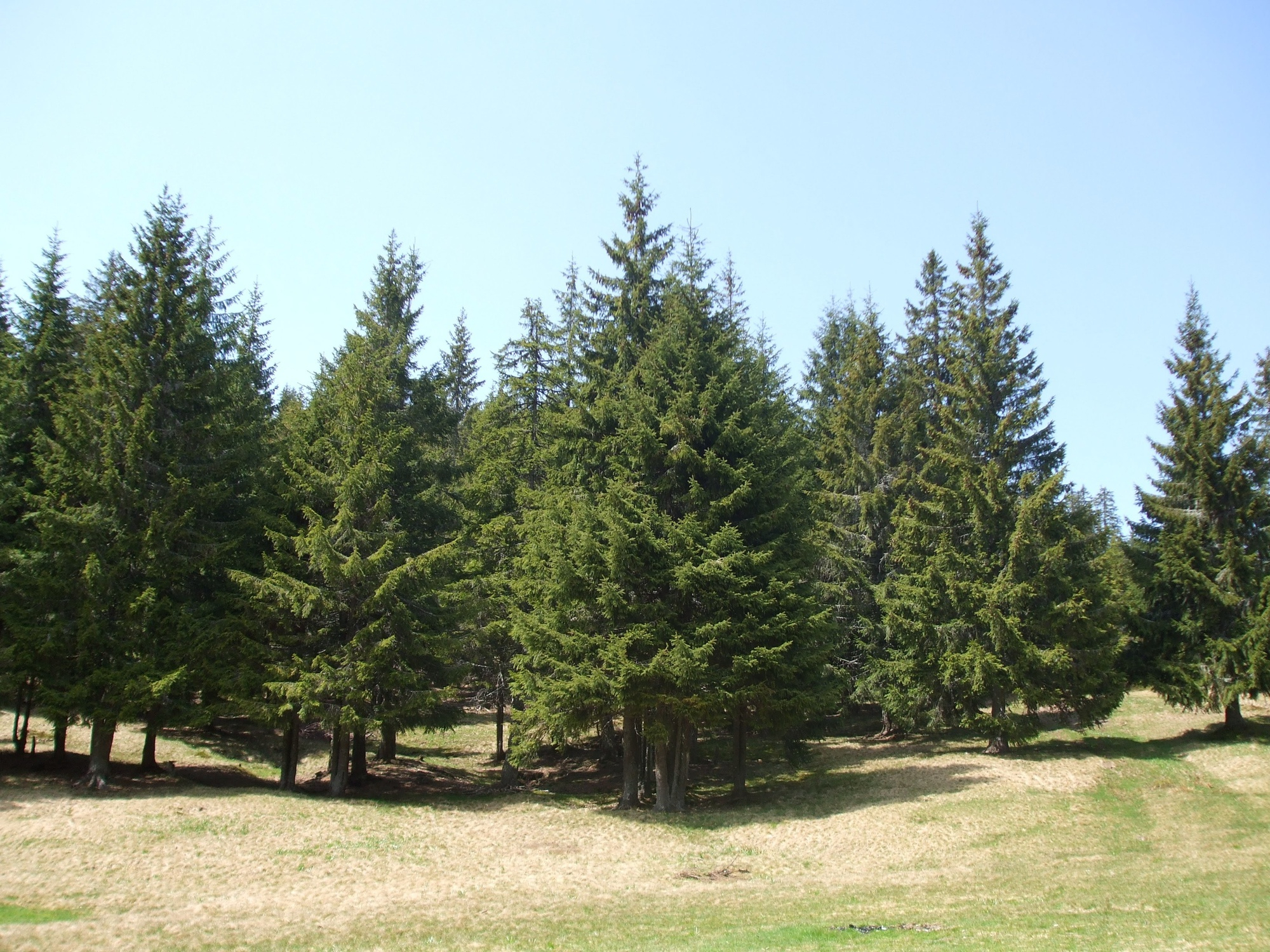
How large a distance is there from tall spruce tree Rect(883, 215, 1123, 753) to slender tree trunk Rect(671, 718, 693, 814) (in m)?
8.59

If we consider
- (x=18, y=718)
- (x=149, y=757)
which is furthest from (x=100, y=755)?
(x=18, y=718)

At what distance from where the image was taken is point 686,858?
59.2 feet

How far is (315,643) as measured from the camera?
2395 centimetres

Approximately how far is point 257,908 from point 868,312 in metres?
33.1

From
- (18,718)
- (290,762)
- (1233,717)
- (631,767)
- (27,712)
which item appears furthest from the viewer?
(1233,717)

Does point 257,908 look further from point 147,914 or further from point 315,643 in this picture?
point 315,643

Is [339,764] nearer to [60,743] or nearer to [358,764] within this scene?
[358,764]

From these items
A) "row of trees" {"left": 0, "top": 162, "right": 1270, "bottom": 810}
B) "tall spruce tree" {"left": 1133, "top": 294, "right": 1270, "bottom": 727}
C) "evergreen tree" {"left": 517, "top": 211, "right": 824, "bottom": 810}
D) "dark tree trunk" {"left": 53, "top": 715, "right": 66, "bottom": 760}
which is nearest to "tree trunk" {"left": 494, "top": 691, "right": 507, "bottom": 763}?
"row of trees" {"left": 0, "top": 162, "right": 1270, "bottom": 810}

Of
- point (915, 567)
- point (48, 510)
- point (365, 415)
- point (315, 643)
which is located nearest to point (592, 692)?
point (315, 643)

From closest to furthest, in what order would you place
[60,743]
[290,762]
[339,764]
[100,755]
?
[100,755] → [60,743] → [339,764] → [290,762]

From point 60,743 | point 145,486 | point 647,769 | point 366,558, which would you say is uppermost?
point 145,486

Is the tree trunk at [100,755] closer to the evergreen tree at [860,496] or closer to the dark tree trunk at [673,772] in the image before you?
the dark tree trunk at [673,772]

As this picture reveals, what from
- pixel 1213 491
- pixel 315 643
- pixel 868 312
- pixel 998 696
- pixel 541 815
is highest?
pixel 868 312

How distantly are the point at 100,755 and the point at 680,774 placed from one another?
51.6 feet
